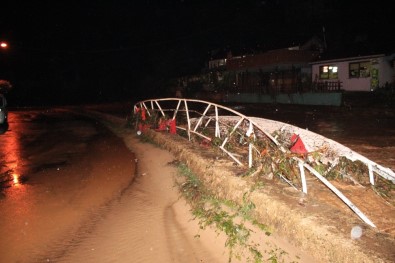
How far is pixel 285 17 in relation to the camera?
63.8 m

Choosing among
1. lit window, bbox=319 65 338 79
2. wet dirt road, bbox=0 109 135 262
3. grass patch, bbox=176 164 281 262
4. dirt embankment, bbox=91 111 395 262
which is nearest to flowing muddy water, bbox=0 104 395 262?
wet dirt road, bbox=0 109 135 262

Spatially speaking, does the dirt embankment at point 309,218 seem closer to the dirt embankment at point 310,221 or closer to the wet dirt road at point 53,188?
the dirt embankment at point 310,221

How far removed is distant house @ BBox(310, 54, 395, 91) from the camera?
78.3 feet

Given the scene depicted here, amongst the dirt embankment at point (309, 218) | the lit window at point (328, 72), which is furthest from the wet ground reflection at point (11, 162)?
the lit window at point (328, 72)

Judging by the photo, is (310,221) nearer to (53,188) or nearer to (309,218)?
(309,218)

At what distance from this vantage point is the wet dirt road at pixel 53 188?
16.8 ft

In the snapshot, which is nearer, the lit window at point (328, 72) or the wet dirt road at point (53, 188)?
the wet dirt road at point (53, 188)

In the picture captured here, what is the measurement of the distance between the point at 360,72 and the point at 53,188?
2540 centimetres

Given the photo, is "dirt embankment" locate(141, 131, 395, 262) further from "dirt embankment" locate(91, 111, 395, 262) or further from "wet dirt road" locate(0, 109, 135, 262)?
"wet dirt road" locate(0, 109, 135, 262)

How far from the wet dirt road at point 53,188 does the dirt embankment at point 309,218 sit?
270 cm

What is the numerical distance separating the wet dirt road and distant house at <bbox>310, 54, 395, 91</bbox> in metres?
17.6

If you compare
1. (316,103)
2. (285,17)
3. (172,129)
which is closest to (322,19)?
(285,17)

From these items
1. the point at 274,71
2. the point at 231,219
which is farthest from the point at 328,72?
the point at 231,219

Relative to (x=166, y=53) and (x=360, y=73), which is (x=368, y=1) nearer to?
(x=360, y=73)
